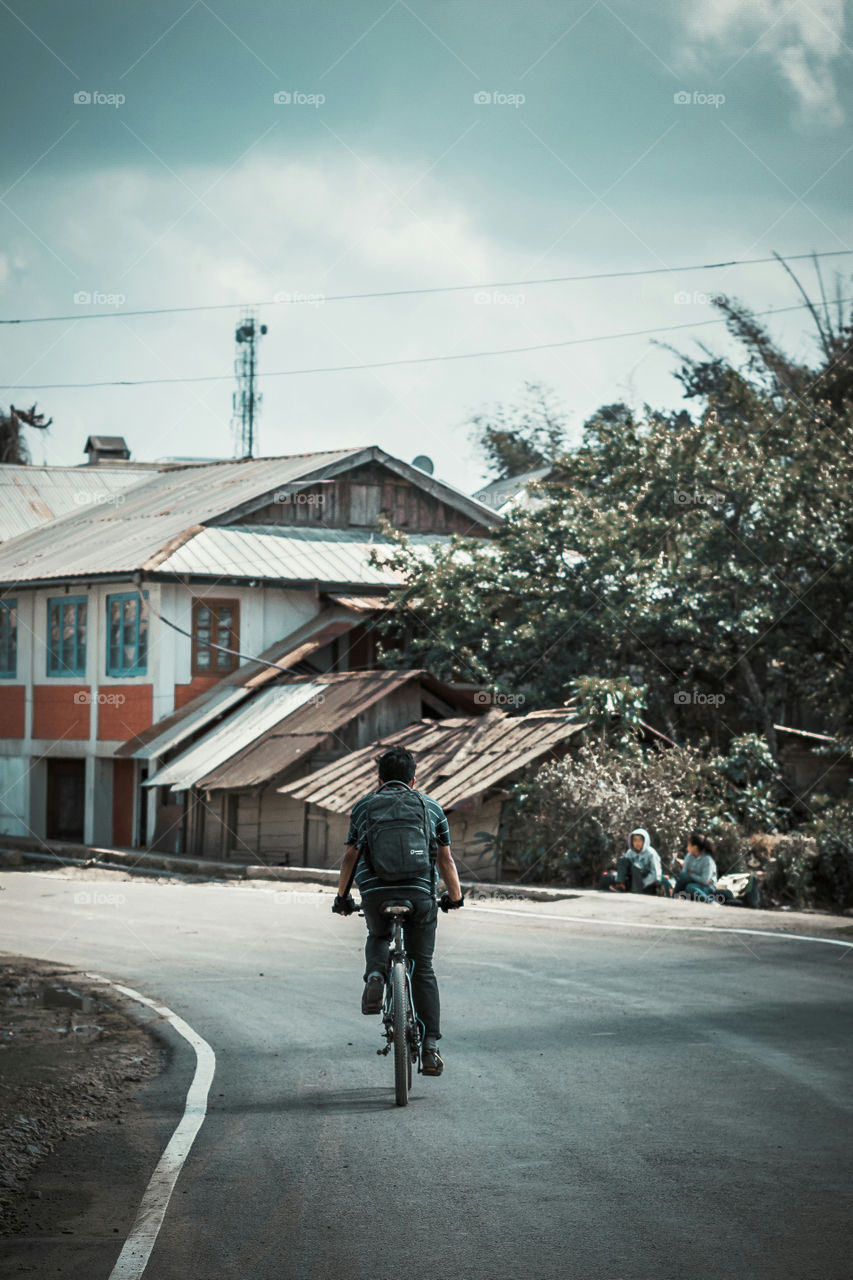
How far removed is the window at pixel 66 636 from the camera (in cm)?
3297

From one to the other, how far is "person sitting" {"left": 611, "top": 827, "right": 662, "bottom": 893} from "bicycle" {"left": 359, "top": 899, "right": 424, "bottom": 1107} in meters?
13.3

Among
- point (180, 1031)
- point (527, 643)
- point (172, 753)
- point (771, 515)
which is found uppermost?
point (771, 515)

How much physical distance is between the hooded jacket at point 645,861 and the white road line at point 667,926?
205 cm

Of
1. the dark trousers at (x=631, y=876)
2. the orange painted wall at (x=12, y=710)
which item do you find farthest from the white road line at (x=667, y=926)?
the orange painted wall at (x=12, y=710)

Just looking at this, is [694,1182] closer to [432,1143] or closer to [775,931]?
[432,1143]

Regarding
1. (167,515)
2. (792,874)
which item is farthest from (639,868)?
(167,515)

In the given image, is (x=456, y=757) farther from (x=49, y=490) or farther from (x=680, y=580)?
(x=49, y=490)

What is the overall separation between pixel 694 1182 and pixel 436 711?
23481mm

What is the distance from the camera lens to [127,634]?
31.6m

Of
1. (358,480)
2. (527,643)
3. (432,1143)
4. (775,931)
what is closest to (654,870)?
(775,931)

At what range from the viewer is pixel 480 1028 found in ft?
35.2

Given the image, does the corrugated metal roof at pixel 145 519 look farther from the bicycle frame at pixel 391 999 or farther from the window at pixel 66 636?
the bicycle frame at pixel 391 999

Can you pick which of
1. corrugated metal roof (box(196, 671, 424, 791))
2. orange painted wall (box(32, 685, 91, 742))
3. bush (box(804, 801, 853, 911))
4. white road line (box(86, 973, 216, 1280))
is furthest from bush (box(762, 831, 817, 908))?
orange painted wall (box(32, 685, 91, 742))

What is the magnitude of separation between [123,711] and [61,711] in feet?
7.77
